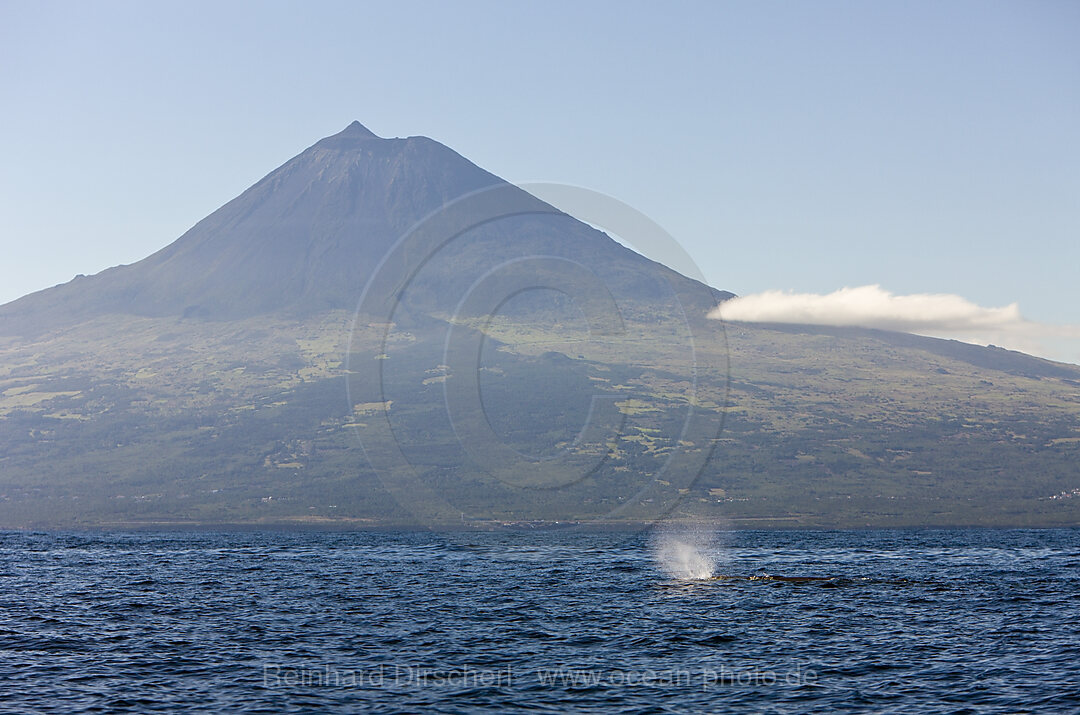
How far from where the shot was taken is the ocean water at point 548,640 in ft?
142

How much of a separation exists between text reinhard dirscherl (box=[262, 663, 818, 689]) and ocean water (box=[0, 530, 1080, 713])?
0.18m

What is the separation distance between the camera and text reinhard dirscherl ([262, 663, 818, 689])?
150ft

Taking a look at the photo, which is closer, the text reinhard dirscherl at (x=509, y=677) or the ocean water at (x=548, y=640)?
the ocean water at (x=548, y=640)

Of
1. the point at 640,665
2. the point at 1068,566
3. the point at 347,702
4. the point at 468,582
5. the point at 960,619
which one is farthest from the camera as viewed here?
the point at 1068,566

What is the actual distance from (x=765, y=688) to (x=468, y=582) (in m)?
53.1

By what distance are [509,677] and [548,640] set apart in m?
10.4

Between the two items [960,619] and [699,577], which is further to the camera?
[699,577]

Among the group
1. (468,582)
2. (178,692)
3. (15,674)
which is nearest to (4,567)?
(468,582)

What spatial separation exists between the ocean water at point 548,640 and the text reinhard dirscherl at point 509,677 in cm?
18

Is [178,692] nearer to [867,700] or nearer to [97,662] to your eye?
[97,662]

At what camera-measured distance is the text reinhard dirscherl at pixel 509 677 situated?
4575cm

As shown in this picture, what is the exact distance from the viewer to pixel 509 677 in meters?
47.2

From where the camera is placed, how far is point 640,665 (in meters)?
49.8

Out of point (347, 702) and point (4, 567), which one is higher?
point (347, 702)
